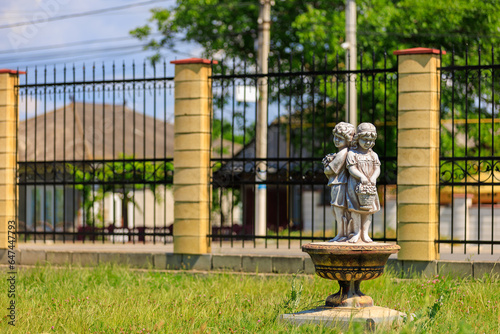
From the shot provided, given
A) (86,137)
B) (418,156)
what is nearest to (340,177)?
(418,156)

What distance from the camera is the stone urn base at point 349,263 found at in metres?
7.71

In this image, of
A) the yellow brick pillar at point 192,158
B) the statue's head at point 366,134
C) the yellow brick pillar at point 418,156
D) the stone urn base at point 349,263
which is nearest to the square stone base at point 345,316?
the stone urn base at point 349,263

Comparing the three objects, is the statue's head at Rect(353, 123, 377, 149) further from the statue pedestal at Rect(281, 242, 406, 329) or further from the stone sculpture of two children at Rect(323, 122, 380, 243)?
the statue pedestal at Rect(281, 242, 406, 329)

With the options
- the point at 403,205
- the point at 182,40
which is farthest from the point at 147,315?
the point at 182,40

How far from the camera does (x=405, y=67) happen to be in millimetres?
10812

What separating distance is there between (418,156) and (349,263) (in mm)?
3461

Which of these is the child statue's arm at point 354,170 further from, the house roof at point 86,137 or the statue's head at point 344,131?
the house roof at point 86,137

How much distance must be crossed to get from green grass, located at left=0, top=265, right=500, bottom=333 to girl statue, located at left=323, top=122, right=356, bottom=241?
0.87 m

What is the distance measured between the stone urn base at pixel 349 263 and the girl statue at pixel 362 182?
0.97 feet

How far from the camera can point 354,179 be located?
8.09 m

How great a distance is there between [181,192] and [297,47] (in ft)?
45.5

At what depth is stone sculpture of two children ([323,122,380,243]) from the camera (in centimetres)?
804

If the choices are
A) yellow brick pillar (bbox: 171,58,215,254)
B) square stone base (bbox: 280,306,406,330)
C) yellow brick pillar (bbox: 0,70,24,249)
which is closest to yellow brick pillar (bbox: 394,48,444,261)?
yellow brick pillar (bbox: 171,58,215,254)

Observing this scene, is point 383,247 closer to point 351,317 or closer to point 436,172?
point 351,317
